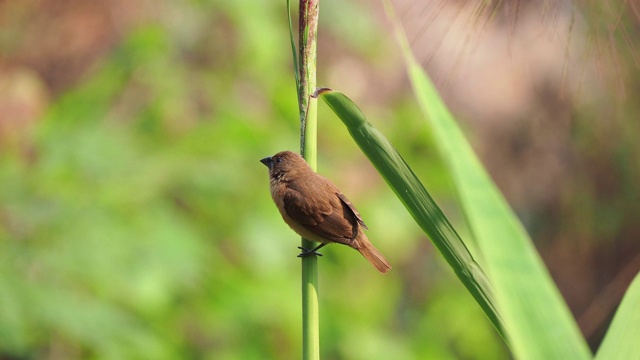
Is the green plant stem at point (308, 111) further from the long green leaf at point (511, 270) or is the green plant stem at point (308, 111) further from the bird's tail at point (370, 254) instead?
the bird's tail at point (370, 254)

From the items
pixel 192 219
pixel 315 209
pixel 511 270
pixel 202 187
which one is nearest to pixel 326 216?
pixel 315 209

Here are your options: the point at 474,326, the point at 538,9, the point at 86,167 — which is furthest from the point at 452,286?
the point at 538,9

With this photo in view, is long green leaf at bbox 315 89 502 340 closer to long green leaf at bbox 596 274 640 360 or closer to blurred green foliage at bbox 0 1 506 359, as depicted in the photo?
long green leaf at bbox 596 274 640 360

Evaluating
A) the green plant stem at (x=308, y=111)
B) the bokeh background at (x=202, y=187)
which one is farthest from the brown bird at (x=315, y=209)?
the bokeh background at (x=202, y=187)

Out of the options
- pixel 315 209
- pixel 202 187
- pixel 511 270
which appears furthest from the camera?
pixel 202 187

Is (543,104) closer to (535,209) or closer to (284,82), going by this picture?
(535,209)

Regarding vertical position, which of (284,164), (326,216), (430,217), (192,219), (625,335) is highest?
(192,219)

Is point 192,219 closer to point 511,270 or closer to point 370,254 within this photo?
point 370,254
